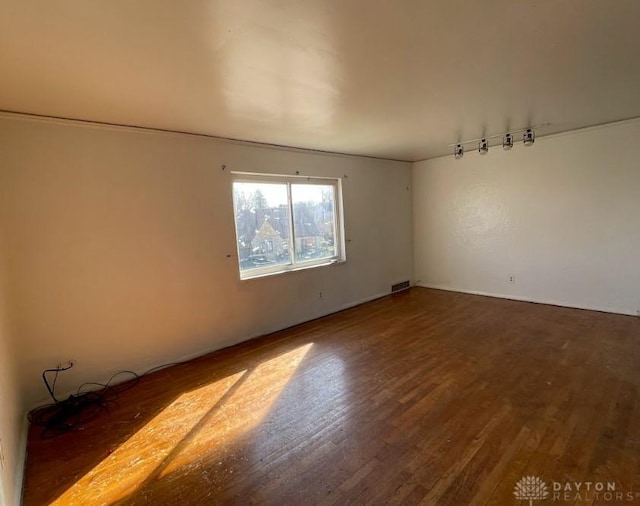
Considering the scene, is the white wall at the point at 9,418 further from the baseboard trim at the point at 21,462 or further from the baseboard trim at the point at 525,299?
the baseboard trim at the point at 525,299

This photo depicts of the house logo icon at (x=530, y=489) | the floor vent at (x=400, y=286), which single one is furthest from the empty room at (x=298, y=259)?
the floor vent at (x=400, y=286)

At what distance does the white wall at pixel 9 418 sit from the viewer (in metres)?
1.52

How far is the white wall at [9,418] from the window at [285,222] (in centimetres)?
199

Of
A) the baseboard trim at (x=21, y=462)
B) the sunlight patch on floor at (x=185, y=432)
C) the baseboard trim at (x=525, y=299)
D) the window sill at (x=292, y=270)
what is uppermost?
the window sill at (x=292, y=270)

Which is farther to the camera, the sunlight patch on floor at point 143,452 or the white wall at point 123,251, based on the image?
the white wall at point 123,251

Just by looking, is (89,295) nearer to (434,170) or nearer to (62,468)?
(62,468)

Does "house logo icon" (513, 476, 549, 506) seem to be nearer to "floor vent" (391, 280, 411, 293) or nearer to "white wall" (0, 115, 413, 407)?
"white wall" (0, 115, 413, 407)

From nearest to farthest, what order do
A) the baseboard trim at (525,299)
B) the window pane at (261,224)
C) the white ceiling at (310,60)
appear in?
1. the white ceiling at (310,60)
2. the window pane at (261,224)
3. the baseboard trim at (525,299)

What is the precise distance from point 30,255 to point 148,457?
1821 mm

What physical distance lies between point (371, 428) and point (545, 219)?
401 centimetres

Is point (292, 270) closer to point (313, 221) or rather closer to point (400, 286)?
point (313, 221)

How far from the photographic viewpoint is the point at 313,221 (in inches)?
177

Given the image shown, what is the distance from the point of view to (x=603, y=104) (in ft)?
9.87

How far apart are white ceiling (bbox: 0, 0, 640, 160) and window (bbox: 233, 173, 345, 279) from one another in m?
0.93
